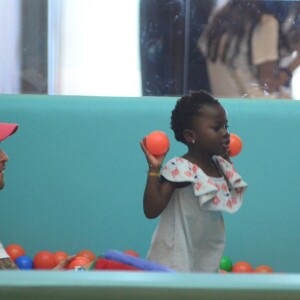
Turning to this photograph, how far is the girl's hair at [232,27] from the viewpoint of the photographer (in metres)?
2.89

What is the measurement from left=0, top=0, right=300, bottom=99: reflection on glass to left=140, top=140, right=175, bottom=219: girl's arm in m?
0.83

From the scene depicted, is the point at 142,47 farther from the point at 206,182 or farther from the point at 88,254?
the point at 206,182

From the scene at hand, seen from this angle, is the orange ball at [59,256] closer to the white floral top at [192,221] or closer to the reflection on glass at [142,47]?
the white floral top at [192,221]

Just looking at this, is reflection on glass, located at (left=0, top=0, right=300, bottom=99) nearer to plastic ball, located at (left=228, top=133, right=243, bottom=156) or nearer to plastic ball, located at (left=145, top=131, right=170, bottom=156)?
plastic ball, located at (left=228, top=133, right=243, bottom=156)

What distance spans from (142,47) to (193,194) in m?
0.91

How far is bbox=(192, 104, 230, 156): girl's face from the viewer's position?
211 centimetres

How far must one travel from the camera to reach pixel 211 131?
2.11 metres

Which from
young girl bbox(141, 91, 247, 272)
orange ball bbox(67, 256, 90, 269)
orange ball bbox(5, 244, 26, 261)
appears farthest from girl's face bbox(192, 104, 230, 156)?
orange ball bbox(5, 244, 26, 261)

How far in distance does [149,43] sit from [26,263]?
89 cm

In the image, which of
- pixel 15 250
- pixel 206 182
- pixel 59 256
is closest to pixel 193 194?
pixel 206 182

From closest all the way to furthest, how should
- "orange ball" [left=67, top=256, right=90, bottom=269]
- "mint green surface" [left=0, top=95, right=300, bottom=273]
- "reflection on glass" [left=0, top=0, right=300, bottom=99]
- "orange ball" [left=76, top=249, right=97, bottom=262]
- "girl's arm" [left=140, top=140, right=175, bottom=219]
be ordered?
1. "girl's arm" [left=140, top=140, right=175, bottom=219]
2. "orange ball" [left=67, top=256, right=90, bottom=269]
3. "orange ball" [left=76, top=249, right=97, bottom=262]
4. "mint green surface" [left=0, top=95, right=300, bottom=273]
5. "reflection on glass" [left=0, top=0, right=300, bottom=99]

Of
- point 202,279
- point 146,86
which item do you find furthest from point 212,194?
point 202,279

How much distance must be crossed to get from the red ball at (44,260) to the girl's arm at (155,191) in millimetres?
573

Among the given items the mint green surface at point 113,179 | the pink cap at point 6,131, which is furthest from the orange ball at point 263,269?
the pink cap at point 6,131
